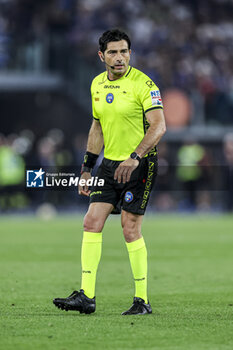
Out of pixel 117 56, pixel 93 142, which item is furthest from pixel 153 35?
pixel 117 56

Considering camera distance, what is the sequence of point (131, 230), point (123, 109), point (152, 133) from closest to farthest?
point (152, 133) < point (123, 109) < point (131, 230)

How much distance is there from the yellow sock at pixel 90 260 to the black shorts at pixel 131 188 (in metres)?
0.30

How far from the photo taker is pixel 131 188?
7.09 m

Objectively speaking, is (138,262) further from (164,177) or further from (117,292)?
(164,177)

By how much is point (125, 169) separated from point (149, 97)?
1.92ft

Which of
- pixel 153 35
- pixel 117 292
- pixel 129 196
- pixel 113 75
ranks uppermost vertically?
pixel 153 35

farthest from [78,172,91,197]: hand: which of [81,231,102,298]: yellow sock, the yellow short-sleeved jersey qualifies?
[81,231,102,298]: yellow sock

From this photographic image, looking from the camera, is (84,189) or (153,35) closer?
(84,189)

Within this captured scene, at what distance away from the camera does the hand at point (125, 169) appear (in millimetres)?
6805

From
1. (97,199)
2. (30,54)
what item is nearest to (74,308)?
(97,199)

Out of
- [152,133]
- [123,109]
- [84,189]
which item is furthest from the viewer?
[84,189]

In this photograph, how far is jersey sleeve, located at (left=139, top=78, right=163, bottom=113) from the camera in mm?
6832

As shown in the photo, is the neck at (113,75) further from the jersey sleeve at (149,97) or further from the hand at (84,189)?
the hand at (84,189)

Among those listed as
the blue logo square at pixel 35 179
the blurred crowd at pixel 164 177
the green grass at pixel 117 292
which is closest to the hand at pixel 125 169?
the blue logo square at pixel 35 179
